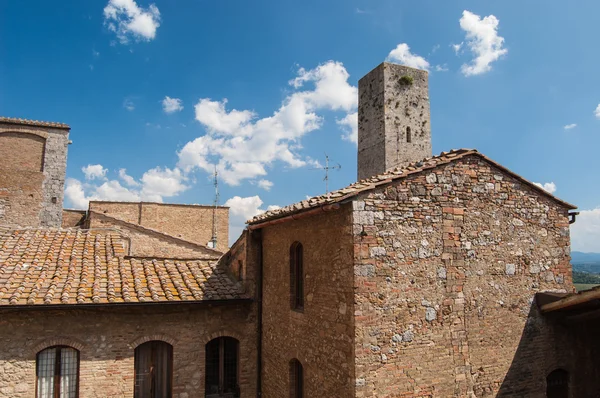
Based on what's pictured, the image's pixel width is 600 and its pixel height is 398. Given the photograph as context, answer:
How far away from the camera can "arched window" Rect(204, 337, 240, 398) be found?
11.1 m

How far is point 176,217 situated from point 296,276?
17815 mm

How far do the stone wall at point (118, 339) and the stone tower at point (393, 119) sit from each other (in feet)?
18.3

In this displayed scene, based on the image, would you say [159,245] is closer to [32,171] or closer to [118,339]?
[32,171]

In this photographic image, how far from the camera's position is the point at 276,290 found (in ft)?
34.4

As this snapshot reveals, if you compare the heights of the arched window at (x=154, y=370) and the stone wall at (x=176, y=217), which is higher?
the stone wall at (x=176, y=217)

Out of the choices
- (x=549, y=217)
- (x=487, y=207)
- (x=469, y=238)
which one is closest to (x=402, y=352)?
(x=469, y=238)

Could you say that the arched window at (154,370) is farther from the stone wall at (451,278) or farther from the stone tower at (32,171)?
the stone tower at (32,171)

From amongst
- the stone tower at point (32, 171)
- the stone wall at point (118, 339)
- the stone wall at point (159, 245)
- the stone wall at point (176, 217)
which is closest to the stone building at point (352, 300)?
the stone wall at point (118, 339)

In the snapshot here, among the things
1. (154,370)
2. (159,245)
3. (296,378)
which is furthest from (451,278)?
(159,245)

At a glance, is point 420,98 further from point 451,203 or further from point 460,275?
point 460,275

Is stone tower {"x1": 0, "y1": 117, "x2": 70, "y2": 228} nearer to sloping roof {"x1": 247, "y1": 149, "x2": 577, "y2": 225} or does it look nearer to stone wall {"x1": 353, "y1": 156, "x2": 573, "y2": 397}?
sloping roof {"x1": 247, "y1": 149, "x2": 577, "y2": 225}

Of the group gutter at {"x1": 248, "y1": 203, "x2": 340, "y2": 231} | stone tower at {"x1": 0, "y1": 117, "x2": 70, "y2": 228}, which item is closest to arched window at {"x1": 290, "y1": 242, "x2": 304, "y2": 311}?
gutter at {"x1": 248, "y1": 203, "x2": 340, "y2": 231}

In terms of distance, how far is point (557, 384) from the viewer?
9.14m

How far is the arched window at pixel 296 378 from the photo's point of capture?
9.33 m
